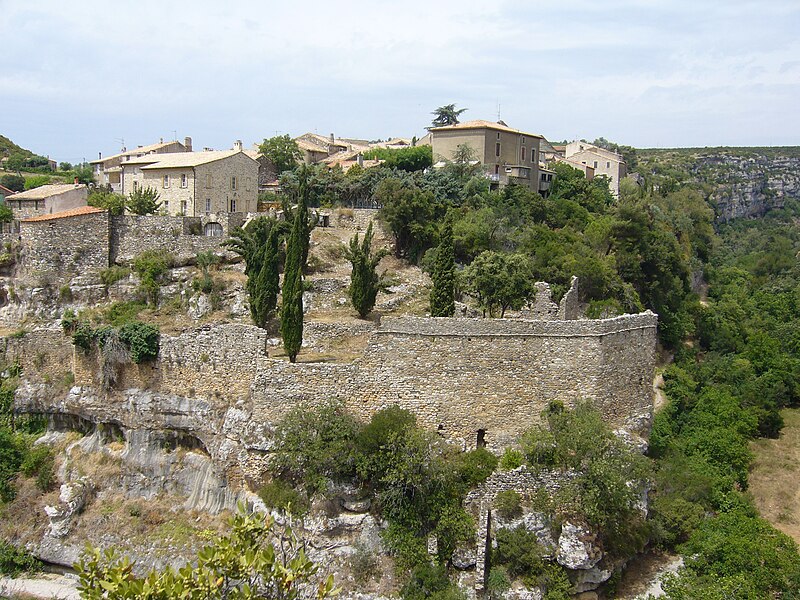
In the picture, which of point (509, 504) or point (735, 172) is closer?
point (509, 504)

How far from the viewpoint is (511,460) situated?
22234 millimetres

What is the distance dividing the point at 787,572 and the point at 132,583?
63.2ft

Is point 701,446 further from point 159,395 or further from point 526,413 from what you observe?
point 159,395

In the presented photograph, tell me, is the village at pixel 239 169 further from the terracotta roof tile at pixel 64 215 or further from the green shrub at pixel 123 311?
the green shrub at pixel 123 311

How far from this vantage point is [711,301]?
50.7 metres

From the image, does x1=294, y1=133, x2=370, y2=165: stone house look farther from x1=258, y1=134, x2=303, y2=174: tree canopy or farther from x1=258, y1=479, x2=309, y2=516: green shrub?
x1=258, y1=479, x2=309, y2=516: green shrub

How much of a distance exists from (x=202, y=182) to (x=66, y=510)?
820 inches

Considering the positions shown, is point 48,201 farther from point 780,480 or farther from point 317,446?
point 780,480

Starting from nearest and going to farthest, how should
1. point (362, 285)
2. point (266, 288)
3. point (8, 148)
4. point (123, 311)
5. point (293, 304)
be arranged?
point (293, 304) < point (266, 288) < point (362, 285) < point (123, 311) < point (8, 148)

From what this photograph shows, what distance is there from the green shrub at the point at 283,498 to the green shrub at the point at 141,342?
668 cm

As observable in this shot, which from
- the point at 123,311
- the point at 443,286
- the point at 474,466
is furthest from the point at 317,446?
the point at 123,311

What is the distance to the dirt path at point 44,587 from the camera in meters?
23.9

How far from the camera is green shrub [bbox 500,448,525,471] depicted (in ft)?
72.5

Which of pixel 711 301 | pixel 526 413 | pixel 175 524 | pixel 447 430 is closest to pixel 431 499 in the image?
pixel 447 430
